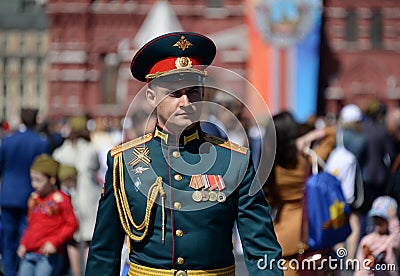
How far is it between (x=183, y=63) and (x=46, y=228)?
3.04 metres

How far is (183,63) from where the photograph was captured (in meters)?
3.35

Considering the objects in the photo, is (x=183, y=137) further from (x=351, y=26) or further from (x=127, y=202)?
(x=351, y=26)

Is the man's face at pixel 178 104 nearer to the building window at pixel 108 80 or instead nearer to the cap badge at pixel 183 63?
the cap badge at pixel 183 63

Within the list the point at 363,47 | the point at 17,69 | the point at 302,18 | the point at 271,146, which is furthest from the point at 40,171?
the point at 363,47

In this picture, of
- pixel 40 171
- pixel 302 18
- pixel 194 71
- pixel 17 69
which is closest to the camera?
pixel 194 71

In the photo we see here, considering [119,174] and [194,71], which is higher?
[194,71]

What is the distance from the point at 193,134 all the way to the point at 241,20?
25.5 meters

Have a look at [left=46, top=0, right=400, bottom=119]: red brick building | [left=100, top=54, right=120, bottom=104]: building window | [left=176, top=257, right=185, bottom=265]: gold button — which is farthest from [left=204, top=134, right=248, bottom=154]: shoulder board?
[left=100, top=54, right=120, bottom=104]: building window

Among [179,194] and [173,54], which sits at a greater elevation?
[173,54]

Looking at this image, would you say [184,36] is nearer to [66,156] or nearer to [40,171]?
[40,171]

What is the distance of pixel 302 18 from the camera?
25.8m

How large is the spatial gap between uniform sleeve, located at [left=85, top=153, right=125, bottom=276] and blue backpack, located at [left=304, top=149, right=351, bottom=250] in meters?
2.14

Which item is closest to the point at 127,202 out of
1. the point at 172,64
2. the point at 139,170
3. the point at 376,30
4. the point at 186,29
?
the point at 139,170

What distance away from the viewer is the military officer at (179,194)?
3.27 m
